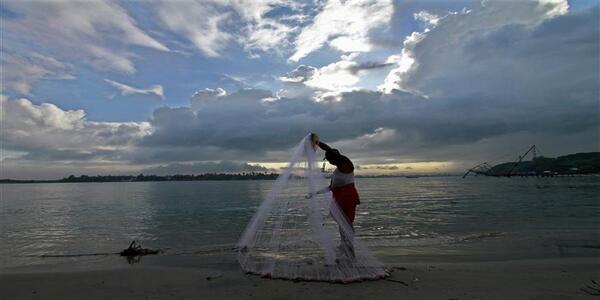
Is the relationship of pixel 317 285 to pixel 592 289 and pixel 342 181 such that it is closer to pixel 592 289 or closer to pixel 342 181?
pixel 342 181

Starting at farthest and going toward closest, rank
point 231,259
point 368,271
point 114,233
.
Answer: point 114,233 < point 231,259 < point 368,271

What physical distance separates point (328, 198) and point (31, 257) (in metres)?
10.9

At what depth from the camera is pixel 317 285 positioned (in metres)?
6.53

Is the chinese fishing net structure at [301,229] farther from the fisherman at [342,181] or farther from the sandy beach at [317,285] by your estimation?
the sandy beach at [317,285]

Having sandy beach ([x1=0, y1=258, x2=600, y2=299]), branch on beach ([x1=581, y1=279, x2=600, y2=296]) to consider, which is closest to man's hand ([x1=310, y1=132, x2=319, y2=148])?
sandy beach ([x1=0, y1=258, x2=600, y2=299])

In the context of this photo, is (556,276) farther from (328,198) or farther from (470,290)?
(328,198)

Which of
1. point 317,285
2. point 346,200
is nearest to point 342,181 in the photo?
point 346,200

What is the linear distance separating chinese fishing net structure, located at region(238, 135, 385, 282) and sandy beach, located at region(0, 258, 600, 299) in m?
0.59

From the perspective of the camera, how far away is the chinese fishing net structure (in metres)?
7.45

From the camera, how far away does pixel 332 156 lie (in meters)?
7.81

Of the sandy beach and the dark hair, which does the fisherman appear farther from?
the sandy beach

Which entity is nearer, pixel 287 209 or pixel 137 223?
pixel 287 209

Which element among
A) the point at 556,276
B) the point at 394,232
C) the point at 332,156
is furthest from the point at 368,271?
the point at 394,232

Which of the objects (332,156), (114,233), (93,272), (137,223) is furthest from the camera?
(137,223)
